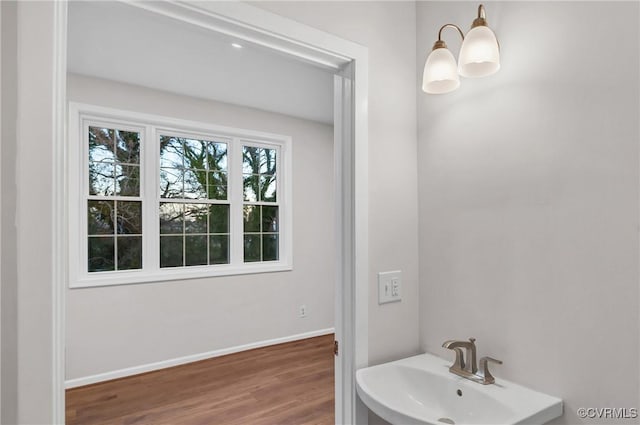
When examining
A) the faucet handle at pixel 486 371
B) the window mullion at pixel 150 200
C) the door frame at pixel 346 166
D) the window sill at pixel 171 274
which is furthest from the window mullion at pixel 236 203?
the faucet handle at pixel 486 371

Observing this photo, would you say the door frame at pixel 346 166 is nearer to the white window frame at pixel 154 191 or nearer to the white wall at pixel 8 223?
the white wall at pixel 8 223

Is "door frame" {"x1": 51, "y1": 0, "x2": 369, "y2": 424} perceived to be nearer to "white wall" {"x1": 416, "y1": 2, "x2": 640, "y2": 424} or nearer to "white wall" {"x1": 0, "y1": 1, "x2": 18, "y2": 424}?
"white wall" {"x1": 416, "y1": 2, "x2": 640, "y2": 424}

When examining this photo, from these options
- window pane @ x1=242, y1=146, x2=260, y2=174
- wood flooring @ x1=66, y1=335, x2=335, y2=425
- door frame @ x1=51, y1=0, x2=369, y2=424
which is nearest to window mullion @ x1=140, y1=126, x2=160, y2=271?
window pane @ x1=242, y1=146, x2=260, y2=174

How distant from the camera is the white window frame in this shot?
317cm

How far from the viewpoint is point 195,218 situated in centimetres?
387

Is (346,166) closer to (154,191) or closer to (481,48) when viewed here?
(481,48)

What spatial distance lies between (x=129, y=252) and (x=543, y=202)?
3354mm

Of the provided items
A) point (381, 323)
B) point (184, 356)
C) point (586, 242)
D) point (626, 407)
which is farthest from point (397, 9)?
point (184, 356)

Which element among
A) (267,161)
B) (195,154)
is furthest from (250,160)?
(195,154)

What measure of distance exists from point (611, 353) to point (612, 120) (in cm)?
66

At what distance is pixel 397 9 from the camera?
162 centimetres

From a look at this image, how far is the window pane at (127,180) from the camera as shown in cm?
344

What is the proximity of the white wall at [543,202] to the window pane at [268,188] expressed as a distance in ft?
9.63

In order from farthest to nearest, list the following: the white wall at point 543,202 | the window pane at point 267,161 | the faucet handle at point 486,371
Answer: the window pane at point 267,161 < the faucet handle at point 486,371 < the white wall at point 543,202
